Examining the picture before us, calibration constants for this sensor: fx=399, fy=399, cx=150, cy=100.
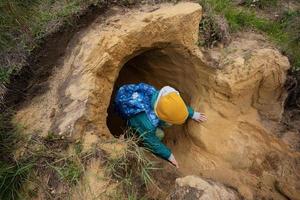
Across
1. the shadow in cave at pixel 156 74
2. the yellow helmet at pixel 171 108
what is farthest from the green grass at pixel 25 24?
the yellow helmet at pixel 171 108

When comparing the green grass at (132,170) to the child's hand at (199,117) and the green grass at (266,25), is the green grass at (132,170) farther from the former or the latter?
the green grass at (266,25)

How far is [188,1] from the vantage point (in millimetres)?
3562

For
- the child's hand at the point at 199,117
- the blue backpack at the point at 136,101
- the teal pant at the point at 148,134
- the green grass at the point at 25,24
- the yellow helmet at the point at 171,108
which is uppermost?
the green grass at the point at 25,24

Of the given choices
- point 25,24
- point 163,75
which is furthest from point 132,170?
point 25,24

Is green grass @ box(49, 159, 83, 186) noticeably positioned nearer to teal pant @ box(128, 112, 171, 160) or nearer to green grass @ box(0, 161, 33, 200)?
green grass @ box(0, 161, 33, 200)

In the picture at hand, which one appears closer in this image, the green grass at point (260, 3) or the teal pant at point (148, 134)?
the teal pant at point (148, 134)

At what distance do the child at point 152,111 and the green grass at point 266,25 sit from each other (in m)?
1.01

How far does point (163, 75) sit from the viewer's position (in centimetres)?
380

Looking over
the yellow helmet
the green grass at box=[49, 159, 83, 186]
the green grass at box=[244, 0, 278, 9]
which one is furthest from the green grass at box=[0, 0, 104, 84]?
the green grass at box=[244, 0, 278, 9]

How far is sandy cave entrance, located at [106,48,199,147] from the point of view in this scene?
11.7 ft

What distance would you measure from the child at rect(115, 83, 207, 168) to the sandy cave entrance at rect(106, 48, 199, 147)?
1.18ft

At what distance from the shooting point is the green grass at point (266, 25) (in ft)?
12.0

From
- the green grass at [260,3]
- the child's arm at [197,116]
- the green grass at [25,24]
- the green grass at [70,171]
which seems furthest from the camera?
the green grass at [260,3]

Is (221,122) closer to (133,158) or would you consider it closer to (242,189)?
(242,189)
